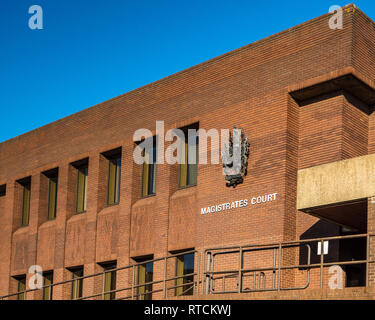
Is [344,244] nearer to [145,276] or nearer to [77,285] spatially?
[145,276]

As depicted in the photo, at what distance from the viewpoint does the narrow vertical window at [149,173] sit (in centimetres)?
2573

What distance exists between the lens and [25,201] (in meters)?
31.4

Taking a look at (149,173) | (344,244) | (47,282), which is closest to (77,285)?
(47,282)

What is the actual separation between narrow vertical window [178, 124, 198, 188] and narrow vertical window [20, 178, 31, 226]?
893cm

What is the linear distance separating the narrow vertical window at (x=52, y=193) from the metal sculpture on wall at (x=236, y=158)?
31.5 ft

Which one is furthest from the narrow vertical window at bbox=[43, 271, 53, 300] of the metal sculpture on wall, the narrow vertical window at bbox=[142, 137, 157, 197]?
the metal sculpture on wall

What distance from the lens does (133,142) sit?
26062 mm

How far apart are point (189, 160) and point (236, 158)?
2.75m

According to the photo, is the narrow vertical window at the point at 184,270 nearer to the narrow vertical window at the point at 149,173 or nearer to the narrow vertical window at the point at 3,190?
the narrow vertical window at the point at 149,173

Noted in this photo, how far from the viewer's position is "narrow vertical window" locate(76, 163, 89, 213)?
28453mm

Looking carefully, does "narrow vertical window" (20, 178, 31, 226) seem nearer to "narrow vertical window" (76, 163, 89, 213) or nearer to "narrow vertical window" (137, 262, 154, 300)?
"narrow vertical window" (76, 163, 89, 213)
